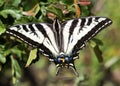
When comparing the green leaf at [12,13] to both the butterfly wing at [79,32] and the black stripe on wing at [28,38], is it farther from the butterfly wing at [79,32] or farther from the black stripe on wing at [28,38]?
the butterfly wing at [79,32]

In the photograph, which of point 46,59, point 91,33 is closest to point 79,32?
point 91,33

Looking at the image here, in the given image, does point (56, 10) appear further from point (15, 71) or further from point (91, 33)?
point (15, 71)

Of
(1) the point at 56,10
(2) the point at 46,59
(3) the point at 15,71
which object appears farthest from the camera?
(2) the point at 46,59

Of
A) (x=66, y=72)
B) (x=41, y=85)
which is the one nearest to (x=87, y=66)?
(x=66, y=72)

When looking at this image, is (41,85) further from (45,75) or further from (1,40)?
(1,40)

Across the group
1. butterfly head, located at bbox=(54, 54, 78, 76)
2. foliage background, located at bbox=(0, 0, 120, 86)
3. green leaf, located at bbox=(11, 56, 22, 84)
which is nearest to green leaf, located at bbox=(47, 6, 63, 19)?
foliage background, located at bbox=(0, 0, 120, 86)

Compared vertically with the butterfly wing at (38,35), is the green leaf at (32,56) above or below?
below

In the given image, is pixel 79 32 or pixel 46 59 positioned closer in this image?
pixel 79 32

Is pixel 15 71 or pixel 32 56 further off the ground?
pixel 32 56

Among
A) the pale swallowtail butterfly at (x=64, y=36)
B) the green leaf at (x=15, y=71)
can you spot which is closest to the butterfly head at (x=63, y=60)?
the pale swallowtail butterfly at (x=64, y=36)
